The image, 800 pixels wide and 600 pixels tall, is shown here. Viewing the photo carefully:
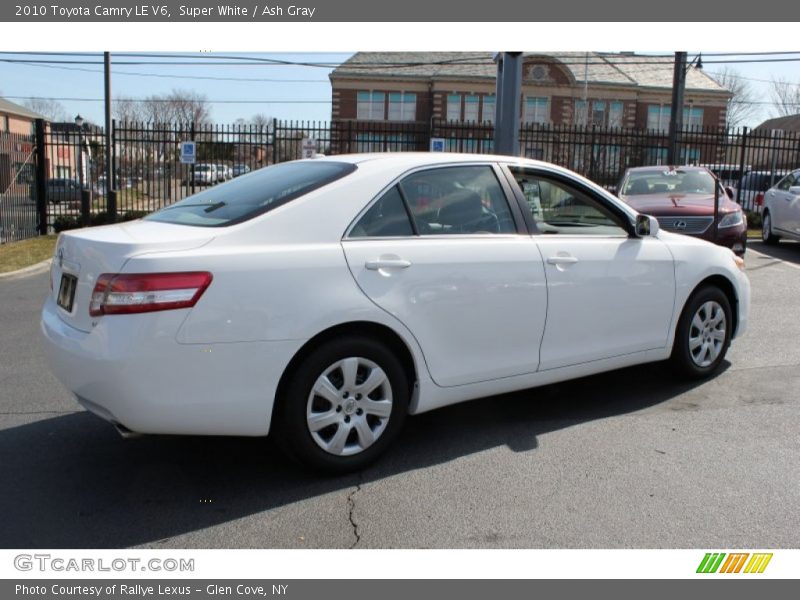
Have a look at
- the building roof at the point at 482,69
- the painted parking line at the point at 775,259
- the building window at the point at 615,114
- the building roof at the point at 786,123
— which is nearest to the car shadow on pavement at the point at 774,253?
the painted parking line at the point at 775,259

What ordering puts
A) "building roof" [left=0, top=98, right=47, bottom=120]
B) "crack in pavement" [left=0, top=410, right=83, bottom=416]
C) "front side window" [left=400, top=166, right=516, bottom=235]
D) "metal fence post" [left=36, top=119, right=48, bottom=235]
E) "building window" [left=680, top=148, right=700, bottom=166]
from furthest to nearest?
"building roof" [left=0, top=98, right=47, bottom=120], "building window" [left=680, top=148, right=700, bottom=166], "metal fence post" [left=36, top=119, right=48, bottom=235], "crack in pavement" [left=0, top=410, right=83, bottom=416], "front side window" [left=400, top=166, right=516, bottom=235]

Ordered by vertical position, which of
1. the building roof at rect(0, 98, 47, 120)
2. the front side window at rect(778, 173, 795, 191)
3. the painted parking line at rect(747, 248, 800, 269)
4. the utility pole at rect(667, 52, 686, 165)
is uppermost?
the building roof at rect(0, 98, 47, 120)

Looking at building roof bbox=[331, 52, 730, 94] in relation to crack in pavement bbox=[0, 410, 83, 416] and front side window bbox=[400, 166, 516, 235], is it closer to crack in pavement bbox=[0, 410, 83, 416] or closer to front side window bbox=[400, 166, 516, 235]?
front side window bbox=[400, 166, 516, 235]

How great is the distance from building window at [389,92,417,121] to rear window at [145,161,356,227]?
49711mm

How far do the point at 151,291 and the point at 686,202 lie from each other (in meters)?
8.88

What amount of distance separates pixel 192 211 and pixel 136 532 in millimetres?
1770

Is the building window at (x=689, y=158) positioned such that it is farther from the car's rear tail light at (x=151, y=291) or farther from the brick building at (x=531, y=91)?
the brick building at (x=531, y=91)

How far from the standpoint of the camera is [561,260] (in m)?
4.44

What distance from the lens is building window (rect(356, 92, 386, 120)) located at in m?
52.2

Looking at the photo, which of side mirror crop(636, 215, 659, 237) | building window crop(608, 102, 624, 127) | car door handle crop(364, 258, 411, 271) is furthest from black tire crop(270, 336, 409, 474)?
building window crop(608, 102, 624, 127)

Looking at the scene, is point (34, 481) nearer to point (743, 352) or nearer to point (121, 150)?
point (743, 352)

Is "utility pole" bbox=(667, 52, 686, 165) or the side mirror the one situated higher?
"utility pole" bbox=(667, 52, 686, 165)

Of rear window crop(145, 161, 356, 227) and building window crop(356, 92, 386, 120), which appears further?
building window crop(356, 92, 386, 120)

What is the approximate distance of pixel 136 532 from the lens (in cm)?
329
